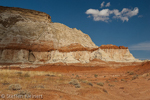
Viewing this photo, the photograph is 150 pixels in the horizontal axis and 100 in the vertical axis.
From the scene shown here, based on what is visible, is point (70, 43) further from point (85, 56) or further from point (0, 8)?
point (0, 8)

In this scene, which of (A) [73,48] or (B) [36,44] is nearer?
(B) [36,44]

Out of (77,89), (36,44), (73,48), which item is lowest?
(77,89)

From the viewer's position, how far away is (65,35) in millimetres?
40812

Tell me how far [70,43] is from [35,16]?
67.3 ft

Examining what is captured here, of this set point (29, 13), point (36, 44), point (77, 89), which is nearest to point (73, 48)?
point (36, 44)

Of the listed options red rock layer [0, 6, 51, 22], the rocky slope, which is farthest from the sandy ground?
red rock layer [0, 6, 51, 22]

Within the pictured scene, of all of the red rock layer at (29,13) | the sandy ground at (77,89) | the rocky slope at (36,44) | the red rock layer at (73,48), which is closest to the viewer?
the sandy ground at (77,89)

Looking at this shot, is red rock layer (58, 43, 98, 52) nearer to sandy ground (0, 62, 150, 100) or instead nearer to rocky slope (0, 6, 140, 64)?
rocky slope (0, 6, 140, 64)

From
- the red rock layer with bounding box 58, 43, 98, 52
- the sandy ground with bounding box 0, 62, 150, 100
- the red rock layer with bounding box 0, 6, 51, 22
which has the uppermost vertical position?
the red rock layer with bounding box 0, 6, 51, 22

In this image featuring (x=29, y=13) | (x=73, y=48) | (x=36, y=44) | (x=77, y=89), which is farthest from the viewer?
(x=29, y=13)

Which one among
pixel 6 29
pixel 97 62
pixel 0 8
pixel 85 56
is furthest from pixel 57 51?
pixel 0 8

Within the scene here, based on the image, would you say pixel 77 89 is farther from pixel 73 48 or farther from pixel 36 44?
pixel 36 44

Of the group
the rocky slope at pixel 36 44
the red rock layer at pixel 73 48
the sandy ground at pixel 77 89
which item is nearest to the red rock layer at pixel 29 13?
the rocky slope at pixel 36 44

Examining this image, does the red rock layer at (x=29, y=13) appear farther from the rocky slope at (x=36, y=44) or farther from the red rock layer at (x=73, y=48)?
the red rock layer at (x=73, y=48)
